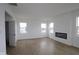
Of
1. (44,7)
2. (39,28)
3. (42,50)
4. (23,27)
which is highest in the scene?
(44,7)

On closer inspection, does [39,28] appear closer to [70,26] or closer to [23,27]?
[23,27]

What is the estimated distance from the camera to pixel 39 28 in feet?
30.2

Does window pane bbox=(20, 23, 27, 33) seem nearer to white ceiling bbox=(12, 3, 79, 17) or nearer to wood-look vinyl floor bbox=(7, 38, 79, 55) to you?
wood-look vinyl floor bbox=(7, 38, 79, 55)

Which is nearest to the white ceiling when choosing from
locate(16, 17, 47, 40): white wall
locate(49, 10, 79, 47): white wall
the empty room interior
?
the empty room interior

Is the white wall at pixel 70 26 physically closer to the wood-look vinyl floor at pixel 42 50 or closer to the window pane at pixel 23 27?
the wood-look vinyl floor at pixel 42 50

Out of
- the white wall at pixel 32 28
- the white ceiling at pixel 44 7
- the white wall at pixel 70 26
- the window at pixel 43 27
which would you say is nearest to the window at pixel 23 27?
the white wall at pixel 32 28

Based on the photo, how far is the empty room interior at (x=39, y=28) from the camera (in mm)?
3647

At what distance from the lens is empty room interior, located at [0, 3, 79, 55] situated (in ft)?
12.0

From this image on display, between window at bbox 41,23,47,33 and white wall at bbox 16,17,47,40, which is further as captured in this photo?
window at bbox 41,23,47,33

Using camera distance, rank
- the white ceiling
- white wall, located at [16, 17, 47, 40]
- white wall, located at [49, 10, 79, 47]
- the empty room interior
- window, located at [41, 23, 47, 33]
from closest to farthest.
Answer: the white ceiling, the empty room interior, white wall, located at [49, 10, 79, 47], white wall, located at [16, 17, 47, 40], window, located at [41, 23, 47, 33]

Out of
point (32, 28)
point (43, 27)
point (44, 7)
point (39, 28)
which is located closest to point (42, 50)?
point (44, 7)

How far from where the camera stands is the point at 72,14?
539cm

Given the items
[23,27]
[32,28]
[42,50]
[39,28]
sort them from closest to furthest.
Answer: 1. [42,50]
2. [23,27]
3. [32,28]
4. [39,28]

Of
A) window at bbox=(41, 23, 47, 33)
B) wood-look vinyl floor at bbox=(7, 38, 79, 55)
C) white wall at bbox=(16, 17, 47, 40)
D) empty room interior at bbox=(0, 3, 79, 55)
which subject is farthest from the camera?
window at bbox=(41, 23, 47, 33)
